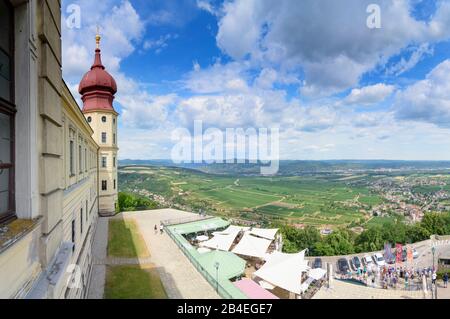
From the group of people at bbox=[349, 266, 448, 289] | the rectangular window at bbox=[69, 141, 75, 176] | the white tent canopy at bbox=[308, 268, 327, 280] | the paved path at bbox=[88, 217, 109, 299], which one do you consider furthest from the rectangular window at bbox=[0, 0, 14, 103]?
the group of people at bbox=[349, 266, 448, 289]

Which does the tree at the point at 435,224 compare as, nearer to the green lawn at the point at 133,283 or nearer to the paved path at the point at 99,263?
the green lawn at the point at 133,283

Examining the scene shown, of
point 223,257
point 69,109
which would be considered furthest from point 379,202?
point 69,109

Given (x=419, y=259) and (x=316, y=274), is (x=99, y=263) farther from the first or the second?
(x=419, y=259)

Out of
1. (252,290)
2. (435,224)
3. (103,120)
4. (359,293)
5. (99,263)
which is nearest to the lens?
(252,290)

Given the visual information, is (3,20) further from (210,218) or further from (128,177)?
(128,177)

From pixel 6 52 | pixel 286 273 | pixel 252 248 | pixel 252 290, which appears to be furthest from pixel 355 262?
pixel 6 52

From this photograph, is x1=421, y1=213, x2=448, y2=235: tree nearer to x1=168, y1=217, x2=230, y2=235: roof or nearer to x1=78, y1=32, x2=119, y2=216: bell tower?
x1=168, y1=217, x2=230, y2=235: roof
